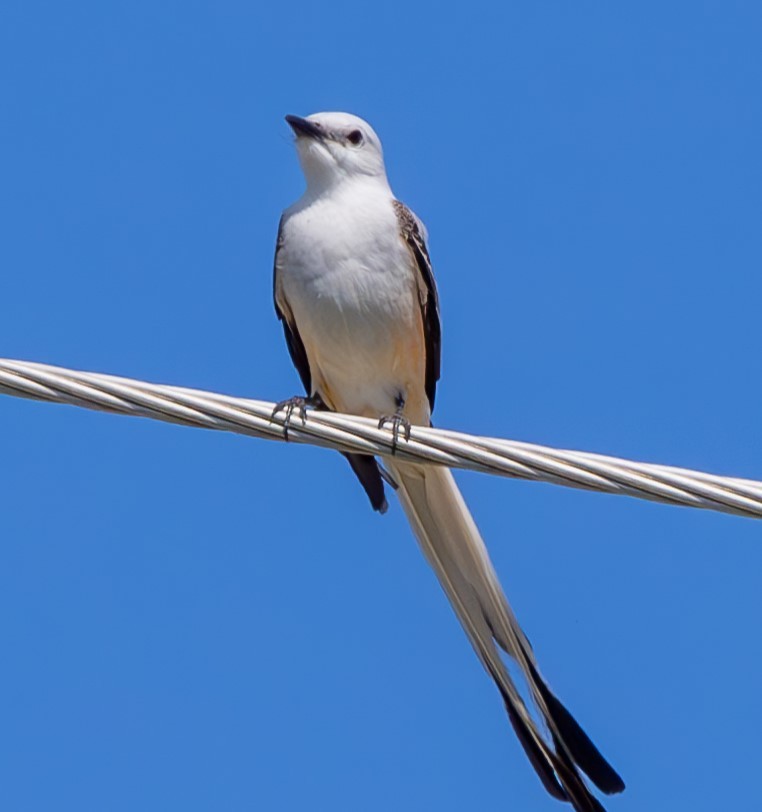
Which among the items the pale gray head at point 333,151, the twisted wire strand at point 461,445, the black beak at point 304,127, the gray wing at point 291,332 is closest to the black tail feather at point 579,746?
the twisted wire strand at point 461,445

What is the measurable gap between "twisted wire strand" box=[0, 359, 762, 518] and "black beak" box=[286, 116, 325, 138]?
250cm

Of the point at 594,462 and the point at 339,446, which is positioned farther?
the point at 339,446

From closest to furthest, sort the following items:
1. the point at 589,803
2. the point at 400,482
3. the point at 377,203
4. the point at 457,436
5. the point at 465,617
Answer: the point at 457,436
the point at 589,803
the point at 465,617
the point at 400,482
the point at 377,203

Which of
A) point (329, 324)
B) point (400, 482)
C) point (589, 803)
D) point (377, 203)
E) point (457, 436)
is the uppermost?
point (377, 203)

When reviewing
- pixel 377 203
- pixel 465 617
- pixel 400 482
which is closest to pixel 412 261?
pixel 377 203

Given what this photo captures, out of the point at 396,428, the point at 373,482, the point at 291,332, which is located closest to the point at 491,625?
the point at 373,482

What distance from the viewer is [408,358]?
18.7 ft

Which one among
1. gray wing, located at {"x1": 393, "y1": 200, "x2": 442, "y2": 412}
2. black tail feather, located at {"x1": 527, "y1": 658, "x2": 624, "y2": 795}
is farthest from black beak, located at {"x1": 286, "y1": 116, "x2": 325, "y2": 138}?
black tail feather, located at {"x1": 527, "y1": 658, "x2": 624, "y2": 795}

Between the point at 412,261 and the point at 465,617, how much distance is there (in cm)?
146

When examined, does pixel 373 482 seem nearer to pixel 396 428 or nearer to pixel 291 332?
pixel 291 332

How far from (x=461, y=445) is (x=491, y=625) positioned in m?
1.37

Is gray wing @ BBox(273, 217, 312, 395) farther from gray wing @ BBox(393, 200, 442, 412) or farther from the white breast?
gray wing @ BBox(393, 200, 442, 412)

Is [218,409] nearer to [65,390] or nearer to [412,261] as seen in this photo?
[65,390]

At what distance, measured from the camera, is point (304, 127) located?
5965mm
